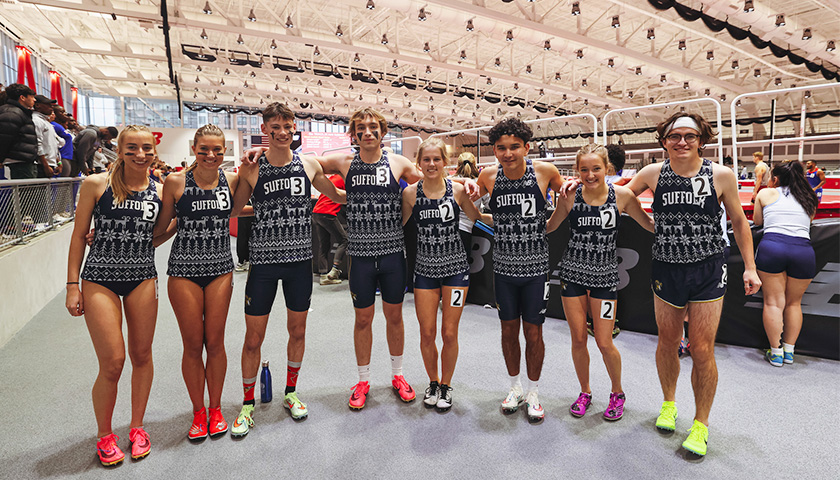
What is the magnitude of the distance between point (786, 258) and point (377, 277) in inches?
122

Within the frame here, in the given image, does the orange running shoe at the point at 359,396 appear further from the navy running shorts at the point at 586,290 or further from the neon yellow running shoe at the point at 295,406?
the navy running shorts at the point at 586,290

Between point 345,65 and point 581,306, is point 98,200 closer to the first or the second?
point 581,306

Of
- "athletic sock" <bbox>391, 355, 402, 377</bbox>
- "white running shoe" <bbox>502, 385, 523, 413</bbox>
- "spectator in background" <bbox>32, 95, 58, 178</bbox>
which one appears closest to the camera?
"white running shoe" <bbox>502, 385, 523, 413</bbox>

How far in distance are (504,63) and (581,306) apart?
16891 mm

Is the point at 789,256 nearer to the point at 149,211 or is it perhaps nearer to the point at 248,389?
the point at 248,389

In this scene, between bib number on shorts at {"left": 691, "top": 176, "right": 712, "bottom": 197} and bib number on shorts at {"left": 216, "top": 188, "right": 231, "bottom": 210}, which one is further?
bib number on shorts at {"left": 216, "top": 188, "right": 231, "bottom": 210}

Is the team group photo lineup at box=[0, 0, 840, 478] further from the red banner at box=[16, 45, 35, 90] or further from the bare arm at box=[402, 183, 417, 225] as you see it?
the red banner at box=[16, 45, 35, 90]

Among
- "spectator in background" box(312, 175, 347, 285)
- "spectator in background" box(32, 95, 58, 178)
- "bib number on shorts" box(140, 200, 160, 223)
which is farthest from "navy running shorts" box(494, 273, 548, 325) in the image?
"spectator in background" box(32, 95, 58, 178)

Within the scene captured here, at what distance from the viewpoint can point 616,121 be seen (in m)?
26.2

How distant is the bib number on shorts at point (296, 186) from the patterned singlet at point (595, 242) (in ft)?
5.14

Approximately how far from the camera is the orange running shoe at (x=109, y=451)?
2270mm

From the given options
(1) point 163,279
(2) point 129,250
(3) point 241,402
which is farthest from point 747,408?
(1) point 163,279

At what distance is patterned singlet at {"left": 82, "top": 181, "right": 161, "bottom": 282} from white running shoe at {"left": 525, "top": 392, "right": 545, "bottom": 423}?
2.23 metres

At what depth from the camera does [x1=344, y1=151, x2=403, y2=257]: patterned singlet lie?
2717 millimetres
